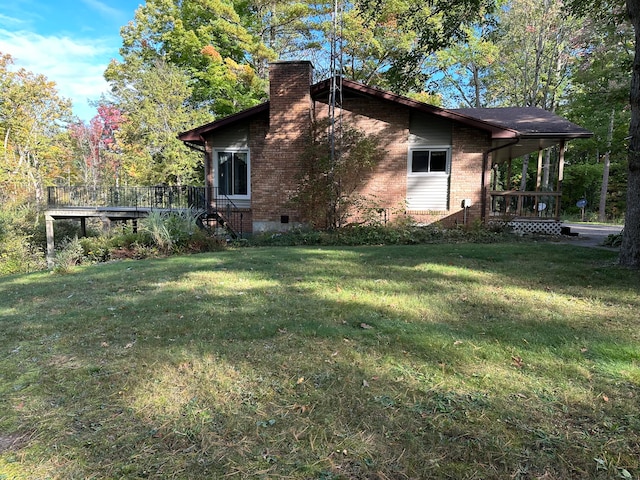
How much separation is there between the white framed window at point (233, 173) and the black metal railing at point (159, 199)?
0.32m

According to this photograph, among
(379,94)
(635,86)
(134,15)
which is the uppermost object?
(134,15)

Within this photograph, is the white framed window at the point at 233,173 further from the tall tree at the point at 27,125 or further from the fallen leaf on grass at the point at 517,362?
the tall tree at the point at 27,125

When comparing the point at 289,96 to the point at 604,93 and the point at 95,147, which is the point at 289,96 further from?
the point at 95,147

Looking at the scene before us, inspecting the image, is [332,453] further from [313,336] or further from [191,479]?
[313,336]

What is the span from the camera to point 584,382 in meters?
2.76

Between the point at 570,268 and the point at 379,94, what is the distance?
27.5 feet

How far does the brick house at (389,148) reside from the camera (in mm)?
12805

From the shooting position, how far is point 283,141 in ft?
42.3

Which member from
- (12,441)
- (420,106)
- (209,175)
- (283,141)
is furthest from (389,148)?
(12,441)

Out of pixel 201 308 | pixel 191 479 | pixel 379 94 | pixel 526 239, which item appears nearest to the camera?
pixel 191 479

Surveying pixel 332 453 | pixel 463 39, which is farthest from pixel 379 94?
pixel 332 453

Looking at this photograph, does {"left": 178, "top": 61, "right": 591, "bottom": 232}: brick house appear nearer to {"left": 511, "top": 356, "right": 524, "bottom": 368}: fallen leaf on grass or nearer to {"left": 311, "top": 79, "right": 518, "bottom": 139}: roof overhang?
{"left": 311, "top": 79, "right": 518, "bottom": 139}: roof overhang

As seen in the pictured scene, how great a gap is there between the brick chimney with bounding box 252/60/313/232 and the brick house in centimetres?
3

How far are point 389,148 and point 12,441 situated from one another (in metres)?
12.6
